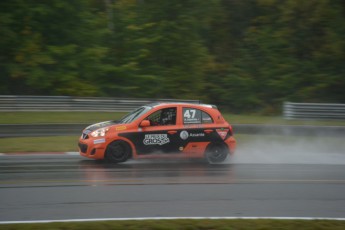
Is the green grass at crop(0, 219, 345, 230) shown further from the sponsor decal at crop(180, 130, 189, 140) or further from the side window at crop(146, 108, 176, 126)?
the side window at crop(146, 108, 176, 126)

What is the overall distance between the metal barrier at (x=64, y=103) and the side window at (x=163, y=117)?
11.3m

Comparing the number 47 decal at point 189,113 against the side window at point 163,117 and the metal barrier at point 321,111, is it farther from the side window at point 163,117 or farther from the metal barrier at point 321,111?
the metal barrier at point 321,111

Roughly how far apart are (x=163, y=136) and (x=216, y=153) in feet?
5.12

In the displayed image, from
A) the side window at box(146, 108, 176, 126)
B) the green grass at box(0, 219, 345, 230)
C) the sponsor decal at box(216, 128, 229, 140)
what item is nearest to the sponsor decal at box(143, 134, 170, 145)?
the side window at box(146, 108, 176, 126)

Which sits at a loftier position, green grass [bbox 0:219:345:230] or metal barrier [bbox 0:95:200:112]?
metal barrier [bbox 0:95:200:112]

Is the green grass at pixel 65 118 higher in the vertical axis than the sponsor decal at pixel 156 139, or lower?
higher

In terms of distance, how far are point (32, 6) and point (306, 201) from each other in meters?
22.9

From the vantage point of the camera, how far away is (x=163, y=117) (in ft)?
43.6

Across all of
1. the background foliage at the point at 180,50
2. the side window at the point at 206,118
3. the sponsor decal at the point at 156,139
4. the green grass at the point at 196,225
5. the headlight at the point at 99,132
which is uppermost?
the background foliage at the point at 180,50

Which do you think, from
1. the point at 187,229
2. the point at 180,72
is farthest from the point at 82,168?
the point at 180,72

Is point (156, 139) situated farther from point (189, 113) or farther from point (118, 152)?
point (189, 113)

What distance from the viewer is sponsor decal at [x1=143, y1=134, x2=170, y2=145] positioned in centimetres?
1290

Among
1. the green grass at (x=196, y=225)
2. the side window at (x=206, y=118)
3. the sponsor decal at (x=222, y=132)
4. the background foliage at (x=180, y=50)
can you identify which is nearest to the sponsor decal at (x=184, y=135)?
the side window at (x=206, y=118)

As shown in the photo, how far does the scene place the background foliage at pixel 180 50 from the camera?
28672mm
